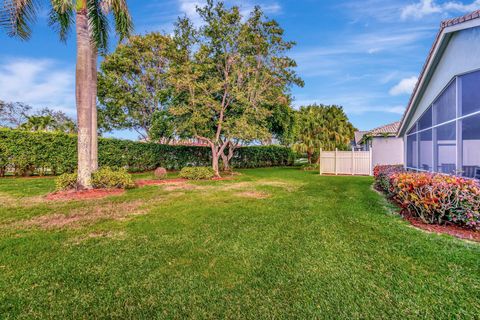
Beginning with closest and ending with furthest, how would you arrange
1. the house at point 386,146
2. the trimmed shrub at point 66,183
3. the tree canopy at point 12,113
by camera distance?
the trimmed shrub at point 66,183
the house at point 386,146
the tree canopy at point 12,113

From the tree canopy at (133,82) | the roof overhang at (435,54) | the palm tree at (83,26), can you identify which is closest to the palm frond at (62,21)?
the palm tree at (83,26)

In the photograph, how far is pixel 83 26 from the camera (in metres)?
8.39

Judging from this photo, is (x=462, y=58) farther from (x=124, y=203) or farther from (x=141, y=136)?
(x=141, y=136)

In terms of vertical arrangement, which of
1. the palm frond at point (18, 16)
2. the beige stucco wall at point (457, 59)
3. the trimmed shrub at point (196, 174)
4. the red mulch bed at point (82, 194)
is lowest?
the red mulch bed at point (82, 194)

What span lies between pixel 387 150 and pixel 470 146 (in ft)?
46.2

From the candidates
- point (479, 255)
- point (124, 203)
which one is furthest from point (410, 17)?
point (124, 203)

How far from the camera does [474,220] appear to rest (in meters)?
4.41

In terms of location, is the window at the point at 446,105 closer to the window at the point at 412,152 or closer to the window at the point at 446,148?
the window at the point at 446,148

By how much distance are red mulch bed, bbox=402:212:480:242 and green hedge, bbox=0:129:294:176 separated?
15174 millimetres

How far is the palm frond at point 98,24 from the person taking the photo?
346 inches

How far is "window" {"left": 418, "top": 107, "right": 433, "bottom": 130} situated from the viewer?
821 centimetres

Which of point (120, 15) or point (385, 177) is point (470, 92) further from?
point (120, 15)

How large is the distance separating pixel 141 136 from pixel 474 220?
23985 millimetres

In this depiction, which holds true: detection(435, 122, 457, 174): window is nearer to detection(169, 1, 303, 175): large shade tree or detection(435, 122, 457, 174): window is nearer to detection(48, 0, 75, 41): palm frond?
detection(169, 1, 303, 175): large shade tree
